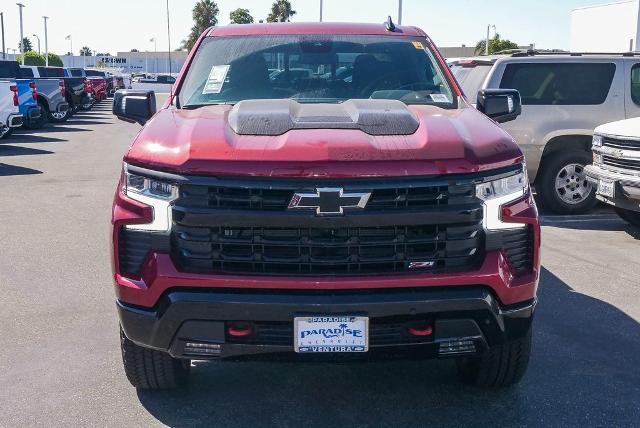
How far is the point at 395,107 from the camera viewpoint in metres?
3.89

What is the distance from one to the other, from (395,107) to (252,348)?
145 cm

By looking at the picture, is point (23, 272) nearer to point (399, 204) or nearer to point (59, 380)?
point (59, 380)

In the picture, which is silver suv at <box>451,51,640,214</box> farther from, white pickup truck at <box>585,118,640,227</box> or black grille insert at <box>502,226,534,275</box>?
black grille insert at <box>502,226,534,275</box>

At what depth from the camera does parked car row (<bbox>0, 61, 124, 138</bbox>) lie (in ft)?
54.2

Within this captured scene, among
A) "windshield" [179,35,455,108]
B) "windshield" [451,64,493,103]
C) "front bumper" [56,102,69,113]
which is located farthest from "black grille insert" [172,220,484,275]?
"front bumper" [56,102,69,113]

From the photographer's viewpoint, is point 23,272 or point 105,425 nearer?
point 105,425

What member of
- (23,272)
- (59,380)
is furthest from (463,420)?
(23,272)

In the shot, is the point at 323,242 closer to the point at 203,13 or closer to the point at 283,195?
the point at 283,195

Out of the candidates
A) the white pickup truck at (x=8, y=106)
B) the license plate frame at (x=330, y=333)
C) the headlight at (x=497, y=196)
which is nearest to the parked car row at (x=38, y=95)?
the white pickup truck at (x=8, y=106)

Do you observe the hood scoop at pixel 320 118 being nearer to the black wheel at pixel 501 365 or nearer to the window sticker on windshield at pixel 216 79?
the window sticker on windshield at pixel 216 79

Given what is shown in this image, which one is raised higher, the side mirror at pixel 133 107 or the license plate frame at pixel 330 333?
the side mirror at pixel 133 107

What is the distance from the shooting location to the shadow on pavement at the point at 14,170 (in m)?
13.0

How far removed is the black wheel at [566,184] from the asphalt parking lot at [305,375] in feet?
7.65

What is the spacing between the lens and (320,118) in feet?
11.9
